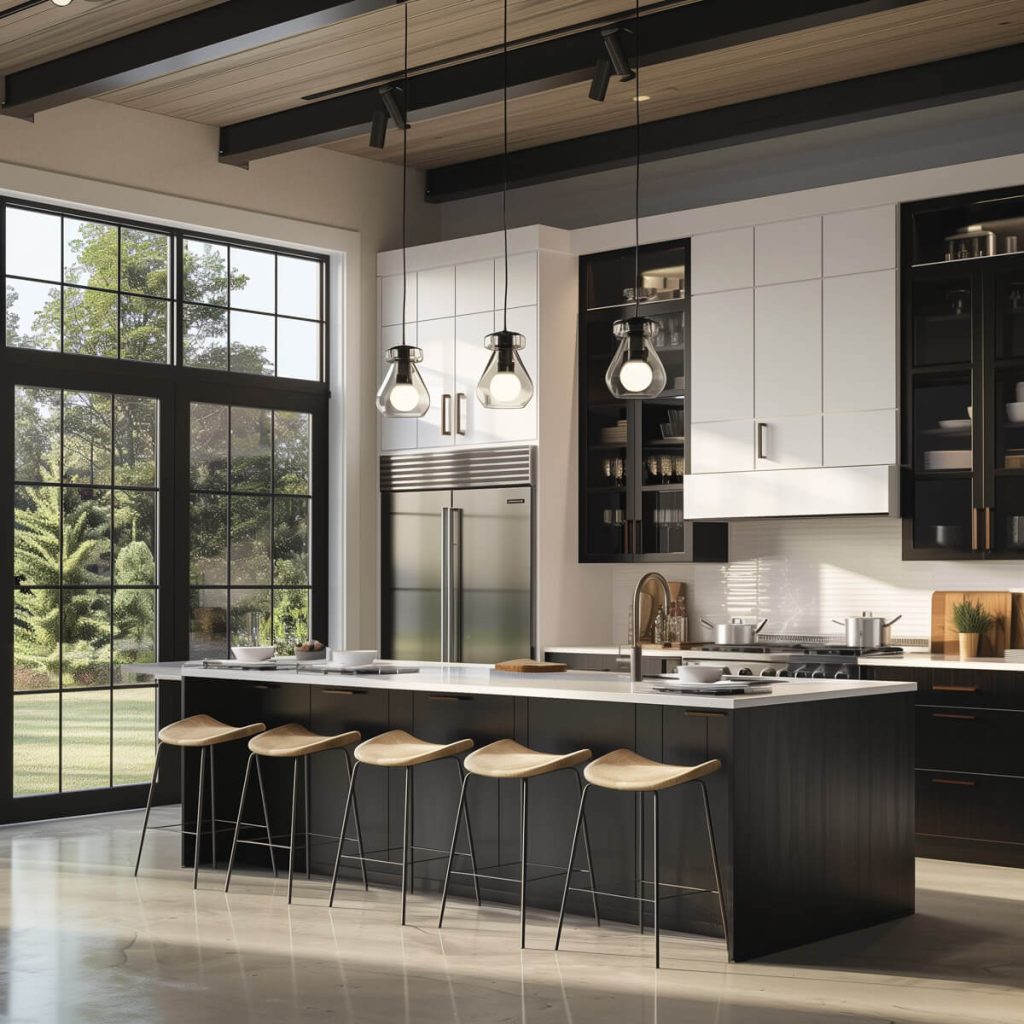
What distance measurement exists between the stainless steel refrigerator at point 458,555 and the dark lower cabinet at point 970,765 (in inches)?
89.3

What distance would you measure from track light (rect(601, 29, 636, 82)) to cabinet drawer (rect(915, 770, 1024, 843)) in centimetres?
330

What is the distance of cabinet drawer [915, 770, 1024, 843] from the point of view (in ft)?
20.5

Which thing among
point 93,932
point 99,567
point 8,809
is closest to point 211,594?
point 99,567

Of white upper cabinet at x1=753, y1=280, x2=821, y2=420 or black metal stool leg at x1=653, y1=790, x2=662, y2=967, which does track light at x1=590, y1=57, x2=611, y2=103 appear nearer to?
white upper cabinet at x1=753, y1=280, x2=821, y2=420

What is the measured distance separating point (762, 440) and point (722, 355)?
504mm

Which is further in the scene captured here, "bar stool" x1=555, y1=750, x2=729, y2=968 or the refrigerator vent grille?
the refrigerator vent grille

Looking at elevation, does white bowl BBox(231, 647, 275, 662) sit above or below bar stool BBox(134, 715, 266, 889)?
above

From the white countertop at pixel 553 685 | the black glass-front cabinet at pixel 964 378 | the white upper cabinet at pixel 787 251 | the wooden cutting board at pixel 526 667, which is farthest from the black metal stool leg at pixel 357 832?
the white upper cabinet at pixel 787 251

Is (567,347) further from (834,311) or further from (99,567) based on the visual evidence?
(99,567)

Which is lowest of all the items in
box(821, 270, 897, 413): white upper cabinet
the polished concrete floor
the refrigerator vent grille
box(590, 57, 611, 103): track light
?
the polished concrete floor

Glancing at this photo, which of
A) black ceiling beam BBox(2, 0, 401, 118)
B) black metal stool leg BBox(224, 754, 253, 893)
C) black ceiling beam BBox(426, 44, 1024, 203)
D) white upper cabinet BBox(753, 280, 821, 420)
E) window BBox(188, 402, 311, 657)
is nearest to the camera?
black metal stool leg BBox(224, 754, 253, 893)

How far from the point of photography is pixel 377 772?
5.84 meters

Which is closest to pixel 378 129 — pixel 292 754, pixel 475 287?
pixel 475 287

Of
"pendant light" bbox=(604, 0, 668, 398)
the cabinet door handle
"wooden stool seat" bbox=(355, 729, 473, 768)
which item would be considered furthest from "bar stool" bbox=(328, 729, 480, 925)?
the cabinet door handle
